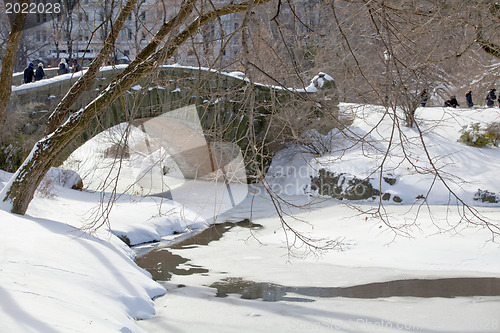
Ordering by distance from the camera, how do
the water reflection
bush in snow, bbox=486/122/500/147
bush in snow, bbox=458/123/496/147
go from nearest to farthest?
the water reflection
bush in snow, bbox=486/122/500/147
bush in snow, bbox=458/123/496/147

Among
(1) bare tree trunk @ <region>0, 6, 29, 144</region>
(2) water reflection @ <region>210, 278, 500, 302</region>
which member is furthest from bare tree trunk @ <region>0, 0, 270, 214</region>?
(2) water reflection @ <region>210, 278, 500, 302</region>

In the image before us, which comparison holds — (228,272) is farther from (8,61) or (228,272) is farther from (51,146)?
(8,61)

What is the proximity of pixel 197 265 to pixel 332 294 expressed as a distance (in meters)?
3.24

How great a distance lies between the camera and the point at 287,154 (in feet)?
74.9

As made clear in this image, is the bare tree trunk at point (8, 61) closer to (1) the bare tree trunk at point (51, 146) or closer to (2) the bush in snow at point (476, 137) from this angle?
(1) the bare tree trunk at point (51, 146)

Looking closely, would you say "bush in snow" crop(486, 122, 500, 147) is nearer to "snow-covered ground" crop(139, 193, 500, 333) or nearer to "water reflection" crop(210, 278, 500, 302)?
"snow-covered ground" crop(139, 193, 500, 333)

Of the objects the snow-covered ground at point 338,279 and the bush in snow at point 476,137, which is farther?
the bush in snow at point 476,137

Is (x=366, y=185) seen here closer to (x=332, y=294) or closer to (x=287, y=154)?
(x=287, y=154)

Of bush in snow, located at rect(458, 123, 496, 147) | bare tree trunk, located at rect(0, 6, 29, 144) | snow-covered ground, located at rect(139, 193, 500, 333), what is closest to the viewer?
snow-covered ground, located at rect(139, 193, 500, 333)

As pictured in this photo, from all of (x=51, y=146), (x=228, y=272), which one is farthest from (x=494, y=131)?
(x=51, y=146)

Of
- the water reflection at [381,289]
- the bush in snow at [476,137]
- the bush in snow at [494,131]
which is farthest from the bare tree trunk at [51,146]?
the bush in snow at [494,131]

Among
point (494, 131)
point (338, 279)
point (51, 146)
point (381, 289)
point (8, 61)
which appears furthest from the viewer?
point (494, 131)

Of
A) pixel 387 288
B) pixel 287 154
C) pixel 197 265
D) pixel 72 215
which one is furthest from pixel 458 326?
pixel 287 154

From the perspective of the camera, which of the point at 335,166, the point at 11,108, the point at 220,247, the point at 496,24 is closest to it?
the point at 496,24
